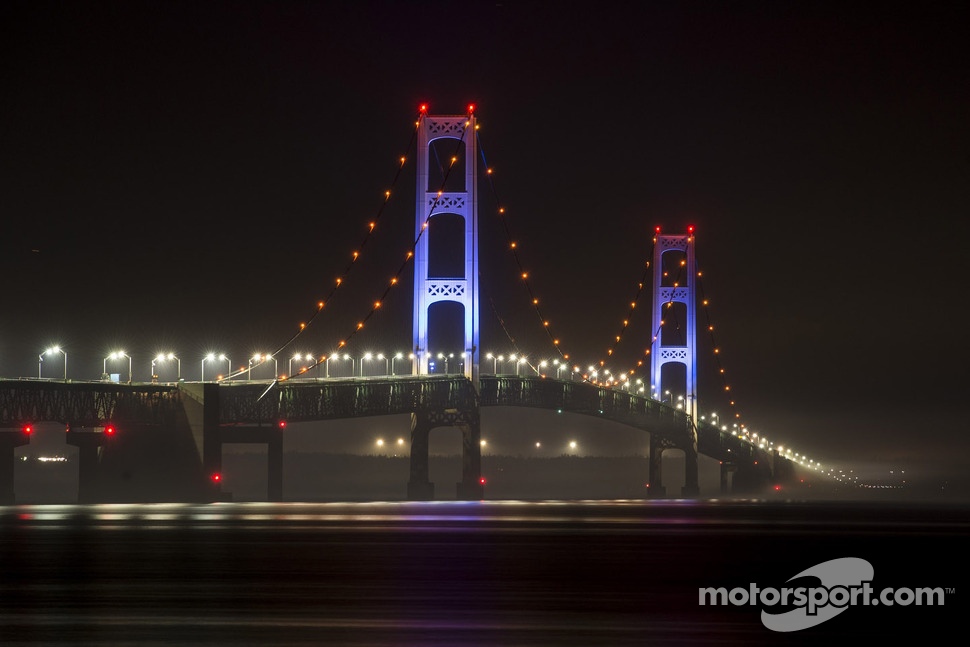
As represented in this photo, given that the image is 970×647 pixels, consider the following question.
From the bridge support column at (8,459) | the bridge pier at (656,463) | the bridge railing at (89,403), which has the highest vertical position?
the bridge railing at (89,403)

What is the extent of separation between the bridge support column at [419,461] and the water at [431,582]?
5162 centimetres

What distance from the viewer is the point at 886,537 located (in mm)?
32094

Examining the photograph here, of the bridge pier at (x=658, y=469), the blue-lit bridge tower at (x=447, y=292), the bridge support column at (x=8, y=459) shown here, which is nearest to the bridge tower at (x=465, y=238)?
the blue-lit bridge tower at (x=447, y=292)

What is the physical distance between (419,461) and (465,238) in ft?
49.3

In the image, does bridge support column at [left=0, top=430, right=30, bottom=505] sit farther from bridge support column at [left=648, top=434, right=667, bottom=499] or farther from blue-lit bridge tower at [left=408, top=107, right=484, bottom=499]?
bridge support column at [left=648, top=434, right=667, bottom=499]

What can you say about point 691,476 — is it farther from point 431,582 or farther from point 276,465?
point 431,582

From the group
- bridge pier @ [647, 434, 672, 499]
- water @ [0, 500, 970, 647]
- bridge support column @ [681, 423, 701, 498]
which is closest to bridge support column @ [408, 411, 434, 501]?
bridge support column @ [681, 423, 701, 498]

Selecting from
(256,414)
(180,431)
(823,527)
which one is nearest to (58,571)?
(823,527)

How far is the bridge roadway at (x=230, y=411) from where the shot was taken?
75312 millimetres

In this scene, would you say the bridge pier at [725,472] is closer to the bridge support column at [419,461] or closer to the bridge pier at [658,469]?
the bridge pier at [658,469]

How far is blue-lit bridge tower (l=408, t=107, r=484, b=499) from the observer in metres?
87.8

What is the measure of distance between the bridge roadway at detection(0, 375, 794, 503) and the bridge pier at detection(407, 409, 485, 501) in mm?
67

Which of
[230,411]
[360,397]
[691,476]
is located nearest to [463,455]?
[360,397]

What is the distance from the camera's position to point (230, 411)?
83.3 metres
